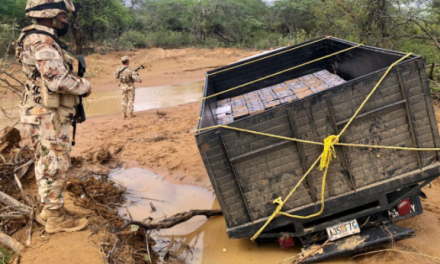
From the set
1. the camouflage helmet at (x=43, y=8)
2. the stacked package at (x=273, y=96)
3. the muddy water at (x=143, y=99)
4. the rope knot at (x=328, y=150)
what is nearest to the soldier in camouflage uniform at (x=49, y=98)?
the camouflage helmet at (x=43, y=8)

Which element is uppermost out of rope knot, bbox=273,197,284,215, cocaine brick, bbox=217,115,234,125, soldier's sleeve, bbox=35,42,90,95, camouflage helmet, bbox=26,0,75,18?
camouflage helmet, bbox=26,0,75,18

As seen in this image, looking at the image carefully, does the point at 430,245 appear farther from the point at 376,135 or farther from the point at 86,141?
the point at 86,141

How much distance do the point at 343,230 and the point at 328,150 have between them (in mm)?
715

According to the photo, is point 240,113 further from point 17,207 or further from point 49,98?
point 17,207

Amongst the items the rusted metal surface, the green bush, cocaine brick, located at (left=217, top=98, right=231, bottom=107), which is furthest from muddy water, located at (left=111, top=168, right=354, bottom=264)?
the green bush

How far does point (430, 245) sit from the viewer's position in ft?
8.96

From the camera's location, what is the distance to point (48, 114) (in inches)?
119

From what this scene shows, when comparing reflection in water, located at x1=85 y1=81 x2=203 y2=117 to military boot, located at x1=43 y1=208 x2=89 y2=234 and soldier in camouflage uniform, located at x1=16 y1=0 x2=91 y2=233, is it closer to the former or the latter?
soldier in camouflage uniform, located at x1=16 y1=0 x2=91 y2=233

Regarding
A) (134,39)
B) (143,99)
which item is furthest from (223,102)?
(134,39)

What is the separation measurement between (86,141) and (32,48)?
161 inches

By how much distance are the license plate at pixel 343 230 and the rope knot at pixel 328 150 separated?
1.84ft

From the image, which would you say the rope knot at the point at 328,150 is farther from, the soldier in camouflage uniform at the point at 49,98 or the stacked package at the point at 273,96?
the soldier in camouflage uniform at the point at 49,98

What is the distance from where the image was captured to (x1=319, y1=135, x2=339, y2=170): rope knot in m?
2.45

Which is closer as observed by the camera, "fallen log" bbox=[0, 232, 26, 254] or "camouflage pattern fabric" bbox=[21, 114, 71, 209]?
"fallen log" bbox=[0, 232, 26, 254]
